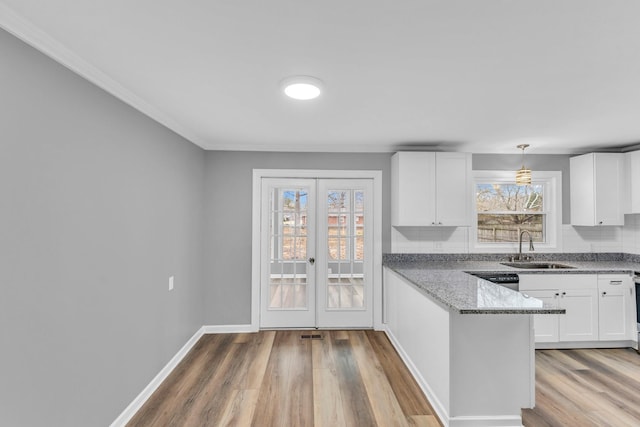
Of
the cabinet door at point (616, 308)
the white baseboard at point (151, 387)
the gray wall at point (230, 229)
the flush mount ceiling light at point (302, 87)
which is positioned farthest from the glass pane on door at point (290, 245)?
the cabinet door at point (616, 308)

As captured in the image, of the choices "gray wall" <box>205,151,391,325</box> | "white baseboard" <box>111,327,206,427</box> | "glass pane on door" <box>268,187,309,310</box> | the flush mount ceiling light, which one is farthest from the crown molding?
"white baseboard" <box>111,327,206,427</box>

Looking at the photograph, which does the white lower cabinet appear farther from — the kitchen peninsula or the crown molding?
the crown molding

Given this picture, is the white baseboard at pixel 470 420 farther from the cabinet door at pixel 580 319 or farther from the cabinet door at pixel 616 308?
the cabinet door at pixel 616 308

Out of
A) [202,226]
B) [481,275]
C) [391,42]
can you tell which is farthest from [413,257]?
[391,42]

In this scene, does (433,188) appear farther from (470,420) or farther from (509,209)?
(470,420)

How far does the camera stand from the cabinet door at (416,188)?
3.74 meters

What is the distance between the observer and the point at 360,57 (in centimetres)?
175

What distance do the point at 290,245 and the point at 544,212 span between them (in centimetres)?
338

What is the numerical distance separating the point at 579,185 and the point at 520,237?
989mm

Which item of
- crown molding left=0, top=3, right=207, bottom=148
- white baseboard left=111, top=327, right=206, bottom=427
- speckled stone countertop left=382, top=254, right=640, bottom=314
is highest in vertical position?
crown molding left=0, top=3, right=207, bottom=148

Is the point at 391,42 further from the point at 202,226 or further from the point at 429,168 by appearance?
the point at 202,226

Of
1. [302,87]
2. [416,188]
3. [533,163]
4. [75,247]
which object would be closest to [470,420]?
[416,188]

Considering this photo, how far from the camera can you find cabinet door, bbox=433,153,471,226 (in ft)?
12.3

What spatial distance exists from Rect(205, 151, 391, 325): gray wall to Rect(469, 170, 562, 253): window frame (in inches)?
91.7
